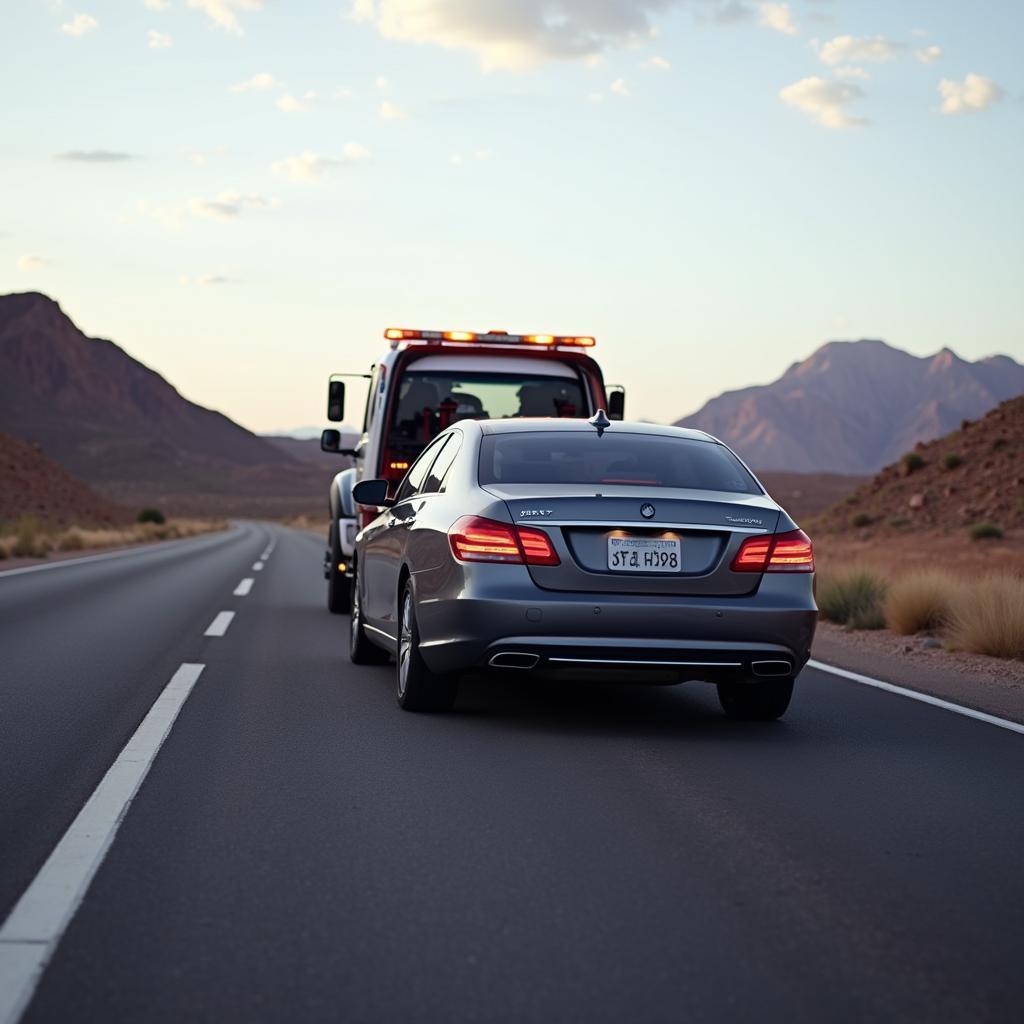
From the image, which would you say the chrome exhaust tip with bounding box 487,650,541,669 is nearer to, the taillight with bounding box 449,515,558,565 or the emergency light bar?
the taillight with bounding box 449,515,558,565

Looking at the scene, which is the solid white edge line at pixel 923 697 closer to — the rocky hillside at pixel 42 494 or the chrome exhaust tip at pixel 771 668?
the chrome exhaust tip at pixel 771 668

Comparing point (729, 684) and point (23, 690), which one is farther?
point (23, 690)

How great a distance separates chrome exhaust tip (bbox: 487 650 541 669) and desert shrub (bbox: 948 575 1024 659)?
A: 611 centimetres

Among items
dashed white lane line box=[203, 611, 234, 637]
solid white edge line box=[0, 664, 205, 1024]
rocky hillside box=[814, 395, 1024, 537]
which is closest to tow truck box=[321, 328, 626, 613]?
dashed white lane line box=[203, 611, 234, 637]

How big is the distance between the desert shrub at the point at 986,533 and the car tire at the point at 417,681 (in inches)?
1095

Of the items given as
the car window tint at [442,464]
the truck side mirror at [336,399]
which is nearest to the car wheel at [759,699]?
the car window tint at [442,464]

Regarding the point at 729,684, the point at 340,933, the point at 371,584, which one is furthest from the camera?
the point at 371,584

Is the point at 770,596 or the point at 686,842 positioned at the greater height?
the point at 770,596

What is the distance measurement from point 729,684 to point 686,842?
325 centimetres

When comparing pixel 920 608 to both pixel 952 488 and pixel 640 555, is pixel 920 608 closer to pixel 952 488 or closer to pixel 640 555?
pixel 640 555

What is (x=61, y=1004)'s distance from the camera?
11.8ft

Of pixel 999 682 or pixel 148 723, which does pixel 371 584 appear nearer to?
pixel 148 723

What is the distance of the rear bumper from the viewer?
7.48m

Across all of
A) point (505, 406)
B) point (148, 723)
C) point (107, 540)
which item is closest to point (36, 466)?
point (107, 540)
